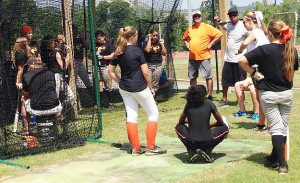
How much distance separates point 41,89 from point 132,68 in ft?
6.02

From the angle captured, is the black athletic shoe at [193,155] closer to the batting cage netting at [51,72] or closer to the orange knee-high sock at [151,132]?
the orange knee-high sock at [151,132]

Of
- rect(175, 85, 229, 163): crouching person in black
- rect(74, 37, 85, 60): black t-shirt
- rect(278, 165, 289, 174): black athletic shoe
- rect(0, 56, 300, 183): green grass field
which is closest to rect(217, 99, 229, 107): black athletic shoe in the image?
rect(0, 56, 300, 183): green grass field

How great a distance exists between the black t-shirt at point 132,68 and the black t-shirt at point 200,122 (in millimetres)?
934

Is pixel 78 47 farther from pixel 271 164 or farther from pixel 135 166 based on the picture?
pixel 271 164

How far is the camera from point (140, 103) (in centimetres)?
677

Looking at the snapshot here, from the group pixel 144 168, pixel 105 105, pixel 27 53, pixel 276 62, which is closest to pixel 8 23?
pixel 27 53

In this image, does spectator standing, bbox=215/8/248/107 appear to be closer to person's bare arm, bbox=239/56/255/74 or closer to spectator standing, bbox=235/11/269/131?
spectator standing, bbox=235/11/269/131

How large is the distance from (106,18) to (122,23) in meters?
0.57

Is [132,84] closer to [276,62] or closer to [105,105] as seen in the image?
[276,62]

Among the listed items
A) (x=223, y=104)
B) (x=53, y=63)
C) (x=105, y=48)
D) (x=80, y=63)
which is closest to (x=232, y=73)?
(x=223, y=104)

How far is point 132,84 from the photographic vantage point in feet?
21.7

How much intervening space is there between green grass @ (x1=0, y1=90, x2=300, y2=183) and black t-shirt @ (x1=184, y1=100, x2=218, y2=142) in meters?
0.40

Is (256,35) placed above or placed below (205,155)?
above

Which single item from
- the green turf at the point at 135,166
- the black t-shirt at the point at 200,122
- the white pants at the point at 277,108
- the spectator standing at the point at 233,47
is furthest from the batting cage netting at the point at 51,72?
the white pants at the point at 277,108
